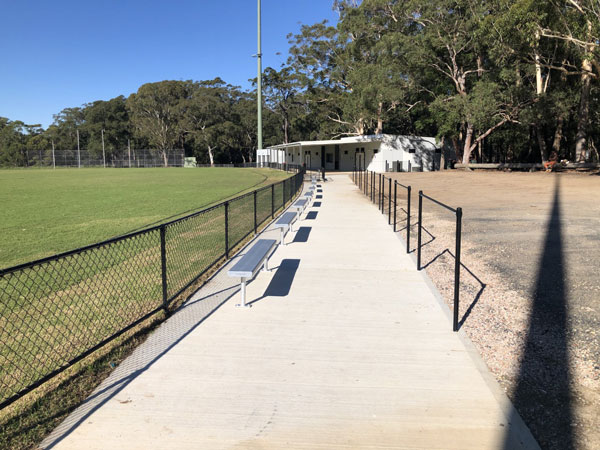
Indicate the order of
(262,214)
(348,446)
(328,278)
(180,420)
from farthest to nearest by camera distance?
(262,214)
(328,278)
(180,420)
(348,446)

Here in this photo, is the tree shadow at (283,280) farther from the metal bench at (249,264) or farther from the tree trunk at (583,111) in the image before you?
the tree trunk at (583,111)

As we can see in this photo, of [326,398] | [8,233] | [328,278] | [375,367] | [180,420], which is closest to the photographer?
[180,420]

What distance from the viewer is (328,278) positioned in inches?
270

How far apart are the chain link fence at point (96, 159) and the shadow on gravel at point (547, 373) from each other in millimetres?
80292

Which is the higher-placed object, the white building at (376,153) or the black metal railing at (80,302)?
the white building at (376,153)

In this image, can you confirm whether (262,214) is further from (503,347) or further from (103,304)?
(503,347)

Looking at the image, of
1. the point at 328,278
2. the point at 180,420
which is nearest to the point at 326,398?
the point at 180,420

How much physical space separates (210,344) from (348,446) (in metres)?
1.98

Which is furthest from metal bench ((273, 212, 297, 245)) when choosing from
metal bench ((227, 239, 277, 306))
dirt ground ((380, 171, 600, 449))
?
dirt ground ((380, 171, 600, 449))

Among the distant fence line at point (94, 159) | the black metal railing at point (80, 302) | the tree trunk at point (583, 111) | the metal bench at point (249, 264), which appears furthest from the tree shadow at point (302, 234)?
the distant fence line at point (94, 159)

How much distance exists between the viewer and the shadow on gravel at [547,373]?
308cm

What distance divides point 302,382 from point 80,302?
3699 millimetres

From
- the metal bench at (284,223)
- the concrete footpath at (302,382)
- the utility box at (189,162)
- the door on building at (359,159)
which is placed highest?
the utility box at (189,162)

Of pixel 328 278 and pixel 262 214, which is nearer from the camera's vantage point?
pixel 328 278
